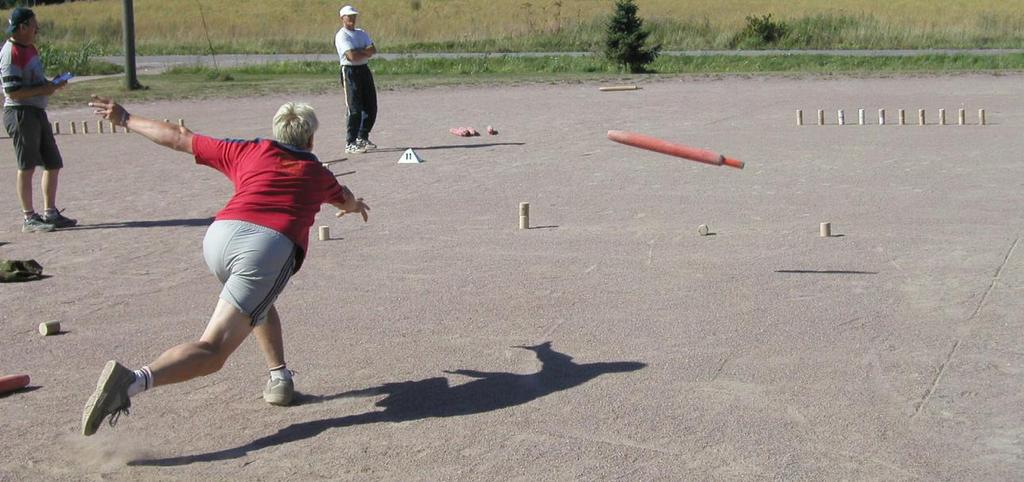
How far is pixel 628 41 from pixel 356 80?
16.9 m

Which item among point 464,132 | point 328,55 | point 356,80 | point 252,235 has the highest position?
point 328,55

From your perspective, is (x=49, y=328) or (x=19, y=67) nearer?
(x=49, y=328)

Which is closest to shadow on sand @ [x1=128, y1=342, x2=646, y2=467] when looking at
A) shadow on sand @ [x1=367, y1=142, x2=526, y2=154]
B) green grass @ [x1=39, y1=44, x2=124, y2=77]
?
shadow on sand @ [x1=367, y1=142, x2=526, y2=154]

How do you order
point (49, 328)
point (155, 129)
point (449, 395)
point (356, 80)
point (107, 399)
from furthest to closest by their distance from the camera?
point (356, 80) < point (49, 328) < point (449, 395) < point (155, 129) < point (107, 399)

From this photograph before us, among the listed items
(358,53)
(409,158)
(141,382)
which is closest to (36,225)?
(409,158)

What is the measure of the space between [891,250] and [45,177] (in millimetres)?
7657

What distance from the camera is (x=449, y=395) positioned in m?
6.71

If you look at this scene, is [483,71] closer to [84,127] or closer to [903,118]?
[84,127]

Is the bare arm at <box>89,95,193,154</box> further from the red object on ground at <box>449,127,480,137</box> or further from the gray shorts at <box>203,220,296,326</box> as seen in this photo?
the red object on ground at <box>449,127,480,137</box>

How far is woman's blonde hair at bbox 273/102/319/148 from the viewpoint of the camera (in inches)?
249

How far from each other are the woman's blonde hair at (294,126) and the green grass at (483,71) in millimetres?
21707

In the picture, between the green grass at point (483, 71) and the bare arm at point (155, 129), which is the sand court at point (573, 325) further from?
the green grass at point (483, 71)

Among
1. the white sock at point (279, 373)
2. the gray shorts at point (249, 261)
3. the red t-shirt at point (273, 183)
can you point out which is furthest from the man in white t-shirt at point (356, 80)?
the gray shorts at point (249, 261)

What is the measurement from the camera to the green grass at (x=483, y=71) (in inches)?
1164
